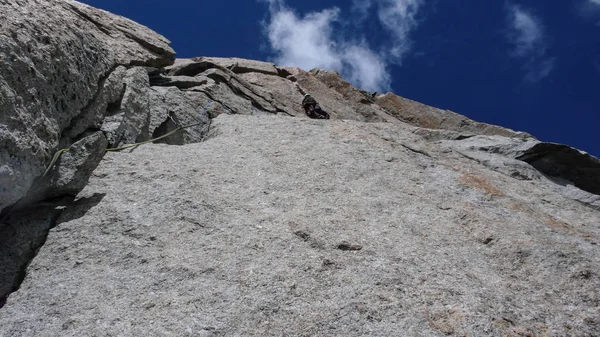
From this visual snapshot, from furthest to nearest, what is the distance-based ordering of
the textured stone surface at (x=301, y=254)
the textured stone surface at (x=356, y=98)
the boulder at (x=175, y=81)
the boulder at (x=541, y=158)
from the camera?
the textured stone surface at (x=356, y=98) → the boulder at (x=175, y=81) → the boulder at (x=541, y=158) → the textured stone surface at (x=301, y=254)

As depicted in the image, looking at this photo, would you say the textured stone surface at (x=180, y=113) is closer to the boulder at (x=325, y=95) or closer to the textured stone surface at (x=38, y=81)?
the textured stone surface at (x=38, y=81)

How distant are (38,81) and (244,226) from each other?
290 cm

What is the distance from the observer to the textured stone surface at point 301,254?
4859 millimetres

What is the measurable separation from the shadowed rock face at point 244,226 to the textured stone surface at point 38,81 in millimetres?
24

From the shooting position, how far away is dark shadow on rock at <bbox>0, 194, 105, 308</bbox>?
538cm

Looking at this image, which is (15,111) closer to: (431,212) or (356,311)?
(356,311)

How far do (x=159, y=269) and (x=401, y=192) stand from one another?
3.68 metres

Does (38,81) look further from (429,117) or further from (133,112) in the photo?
(429,117)

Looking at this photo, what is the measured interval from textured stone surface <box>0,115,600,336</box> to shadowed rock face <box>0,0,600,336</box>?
21mm

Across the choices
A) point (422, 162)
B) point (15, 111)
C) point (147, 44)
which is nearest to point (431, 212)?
point (422, 162)

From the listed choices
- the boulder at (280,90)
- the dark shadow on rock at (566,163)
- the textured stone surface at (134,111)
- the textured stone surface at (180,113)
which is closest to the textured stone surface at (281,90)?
the boulder at (280,90)

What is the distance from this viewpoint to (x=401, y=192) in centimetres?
771

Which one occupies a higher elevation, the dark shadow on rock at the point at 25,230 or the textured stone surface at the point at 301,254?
the textured stone surface at the point at 301,254

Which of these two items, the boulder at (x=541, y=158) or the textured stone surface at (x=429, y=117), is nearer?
the boulder at (x=541, y=158)
